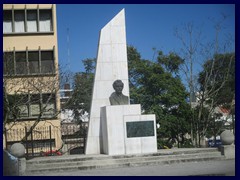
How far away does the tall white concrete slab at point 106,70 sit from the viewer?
1898cm

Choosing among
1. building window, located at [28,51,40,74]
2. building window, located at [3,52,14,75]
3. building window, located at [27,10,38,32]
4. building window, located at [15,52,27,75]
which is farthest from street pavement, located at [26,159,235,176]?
building window, located at [27,10,38,32]

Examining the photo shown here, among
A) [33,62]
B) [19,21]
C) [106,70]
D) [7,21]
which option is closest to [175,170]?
[106,70]

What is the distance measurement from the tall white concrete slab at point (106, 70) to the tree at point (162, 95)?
1179cm

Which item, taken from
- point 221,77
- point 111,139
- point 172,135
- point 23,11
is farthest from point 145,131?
point 23,11

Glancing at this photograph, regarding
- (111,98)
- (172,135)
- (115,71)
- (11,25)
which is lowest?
(172,135)

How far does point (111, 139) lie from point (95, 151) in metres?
1.73

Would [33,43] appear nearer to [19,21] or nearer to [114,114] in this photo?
[19,21]

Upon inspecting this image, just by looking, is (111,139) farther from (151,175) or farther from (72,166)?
(151,175)

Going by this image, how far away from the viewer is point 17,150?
15812 mm

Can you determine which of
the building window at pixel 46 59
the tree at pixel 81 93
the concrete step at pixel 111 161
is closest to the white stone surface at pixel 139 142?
the concrete step at pixel 111 161

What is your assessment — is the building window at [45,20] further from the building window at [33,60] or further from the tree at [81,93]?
the tree at [81,93]

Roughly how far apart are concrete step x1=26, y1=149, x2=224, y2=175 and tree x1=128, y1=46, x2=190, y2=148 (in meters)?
13.2

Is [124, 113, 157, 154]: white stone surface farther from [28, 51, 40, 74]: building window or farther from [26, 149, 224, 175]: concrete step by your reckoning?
[28, 51, 40, 74]: building window

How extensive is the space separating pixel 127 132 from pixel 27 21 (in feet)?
66.1
